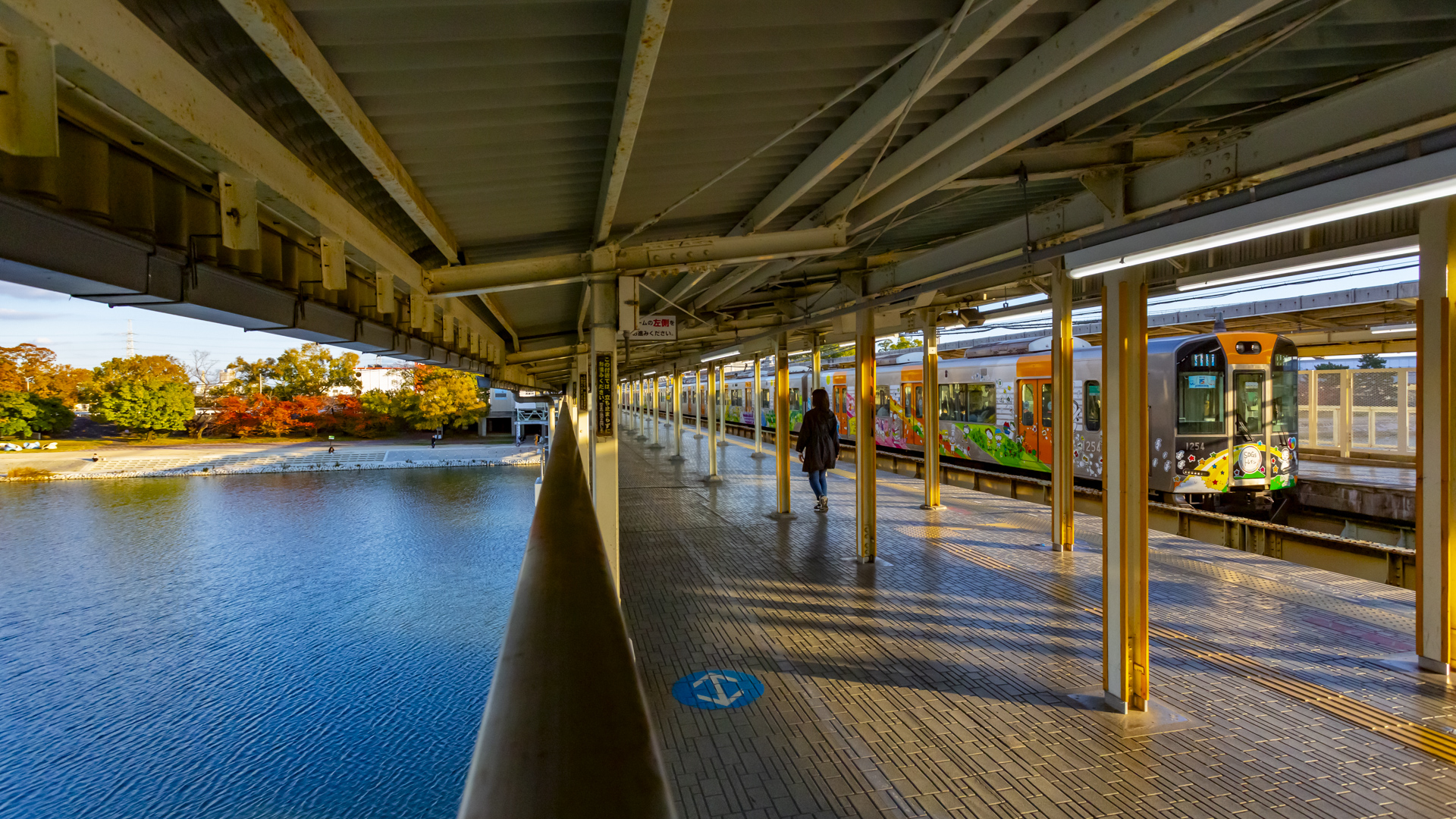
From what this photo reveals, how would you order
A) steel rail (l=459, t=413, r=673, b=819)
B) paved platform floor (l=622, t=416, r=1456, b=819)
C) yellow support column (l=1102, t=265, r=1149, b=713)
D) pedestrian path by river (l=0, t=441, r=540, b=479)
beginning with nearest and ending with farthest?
steel rail (l=459, t=413, r=673, b=819), paved platform floor (l=622, t=416, r=1456, b=819), yellow support column (l=1102, t=265, r=1149, b=713), pedestrian path by river (l=0, t=441, r=540, b=479)

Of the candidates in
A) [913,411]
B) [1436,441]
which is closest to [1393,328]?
[913,411]

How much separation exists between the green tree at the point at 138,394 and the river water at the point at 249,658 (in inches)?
907

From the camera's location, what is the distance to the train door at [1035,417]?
37.8 feet

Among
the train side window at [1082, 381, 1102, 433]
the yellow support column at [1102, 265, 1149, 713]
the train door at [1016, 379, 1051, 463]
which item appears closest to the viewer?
the yellow support column at [1102, 265, 1149, 713]

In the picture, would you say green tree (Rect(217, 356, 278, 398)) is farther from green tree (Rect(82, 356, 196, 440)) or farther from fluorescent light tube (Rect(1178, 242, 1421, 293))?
fluorescent light tube (Rect(1178, 242, 1421, 293))

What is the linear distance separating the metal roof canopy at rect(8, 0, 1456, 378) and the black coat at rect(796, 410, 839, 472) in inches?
175

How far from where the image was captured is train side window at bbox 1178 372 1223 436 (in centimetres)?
937

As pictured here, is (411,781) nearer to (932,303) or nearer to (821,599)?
(821,599)

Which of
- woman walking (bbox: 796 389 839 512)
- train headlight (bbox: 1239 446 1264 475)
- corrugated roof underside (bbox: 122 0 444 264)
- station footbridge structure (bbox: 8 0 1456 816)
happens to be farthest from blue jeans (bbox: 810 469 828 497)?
corrugated roof underside (bbox: 122 0 444 264)

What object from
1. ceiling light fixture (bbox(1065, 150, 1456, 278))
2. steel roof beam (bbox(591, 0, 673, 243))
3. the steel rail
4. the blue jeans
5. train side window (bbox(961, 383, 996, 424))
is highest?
steel roof beam (bbox(591, 0, 673, 243))

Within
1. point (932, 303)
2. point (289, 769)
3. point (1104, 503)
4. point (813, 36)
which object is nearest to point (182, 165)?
point (813, 36)

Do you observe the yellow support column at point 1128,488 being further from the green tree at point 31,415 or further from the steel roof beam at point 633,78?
the green tree at point 31,415

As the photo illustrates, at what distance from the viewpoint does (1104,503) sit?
4137mm

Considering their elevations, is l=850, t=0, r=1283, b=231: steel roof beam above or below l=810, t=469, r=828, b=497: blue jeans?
above
